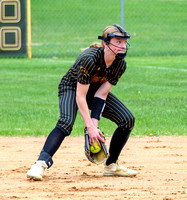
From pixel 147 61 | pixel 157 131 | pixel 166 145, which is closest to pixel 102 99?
pixel 166 145

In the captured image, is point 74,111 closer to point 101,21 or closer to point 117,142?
point 117,142

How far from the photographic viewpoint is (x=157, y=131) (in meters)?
8.63

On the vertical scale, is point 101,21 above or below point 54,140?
below

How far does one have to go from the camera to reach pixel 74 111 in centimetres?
538

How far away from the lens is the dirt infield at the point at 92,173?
4754mm

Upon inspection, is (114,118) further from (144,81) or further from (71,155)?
(144,81)

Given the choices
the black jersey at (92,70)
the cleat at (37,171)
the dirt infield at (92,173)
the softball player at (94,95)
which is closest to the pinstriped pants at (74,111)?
the softball player at (94,95)

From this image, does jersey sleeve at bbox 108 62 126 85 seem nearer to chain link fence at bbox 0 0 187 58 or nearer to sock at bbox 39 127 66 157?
sock at bbox 39 127 66 157

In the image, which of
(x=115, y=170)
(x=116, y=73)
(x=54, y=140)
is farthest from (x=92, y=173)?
(x=116, y=73)

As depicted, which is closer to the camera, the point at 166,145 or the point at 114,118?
the point at 114,118

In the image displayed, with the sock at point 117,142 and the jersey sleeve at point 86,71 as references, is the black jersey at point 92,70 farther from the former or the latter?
the sock at point 117,142

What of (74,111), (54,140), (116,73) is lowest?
(54,140)

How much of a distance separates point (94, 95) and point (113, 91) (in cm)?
721

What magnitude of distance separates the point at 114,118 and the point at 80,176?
683 millimetres
